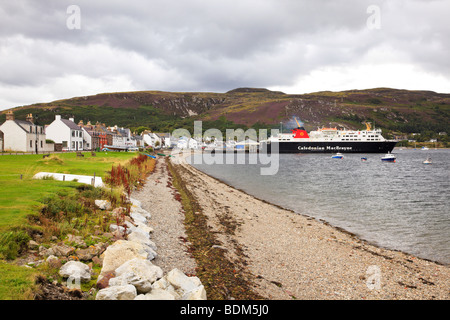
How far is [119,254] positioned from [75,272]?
1.24 m

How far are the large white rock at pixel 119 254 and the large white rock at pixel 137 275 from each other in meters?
0.53

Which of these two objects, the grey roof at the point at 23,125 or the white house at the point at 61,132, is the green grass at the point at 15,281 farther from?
the white house at the point at 61,132

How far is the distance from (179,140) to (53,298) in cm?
16262

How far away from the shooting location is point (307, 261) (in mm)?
12602

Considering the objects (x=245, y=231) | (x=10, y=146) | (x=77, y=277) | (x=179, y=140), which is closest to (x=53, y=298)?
(x=77, y=277)

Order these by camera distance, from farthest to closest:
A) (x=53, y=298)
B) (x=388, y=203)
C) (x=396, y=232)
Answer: (x=388, y=203)
(x=396, y=232)
(x=53, y=298)

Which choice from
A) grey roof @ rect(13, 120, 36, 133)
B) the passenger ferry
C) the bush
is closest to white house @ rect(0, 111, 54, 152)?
grey roof @ rect(13, 120, 36, 133)

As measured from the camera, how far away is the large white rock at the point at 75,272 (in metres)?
7.07

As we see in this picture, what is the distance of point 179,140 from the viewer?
166500 mm

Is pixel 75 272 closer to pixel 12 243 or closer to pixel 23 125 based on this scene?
pixel 12 243

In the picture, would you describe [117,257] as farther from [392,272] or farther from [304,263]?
[392,272]

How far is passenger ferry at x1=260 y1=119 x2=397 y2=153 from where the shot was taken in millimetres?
132125

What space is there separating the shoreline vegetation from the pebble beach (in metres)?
0.04
